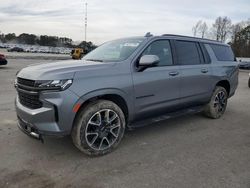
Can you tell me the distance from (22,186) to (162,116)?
2596 millimetres

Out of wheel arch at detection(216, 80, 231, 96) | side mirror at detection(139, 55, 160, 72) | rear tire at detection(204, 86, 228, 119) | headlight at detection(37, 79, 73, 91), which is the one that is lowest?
rear tire at detection(204, 86, 228, 119)

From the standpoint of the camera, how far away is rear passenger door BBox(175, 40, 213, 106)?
475cm

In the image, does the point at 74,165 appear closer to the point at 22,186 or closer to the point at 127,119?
the point at 22,186

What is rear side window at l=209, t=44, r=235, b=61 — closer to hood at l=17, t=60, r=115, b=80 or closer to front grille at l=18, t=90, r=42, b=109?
hood at l=17, t=60, r=115, b=80

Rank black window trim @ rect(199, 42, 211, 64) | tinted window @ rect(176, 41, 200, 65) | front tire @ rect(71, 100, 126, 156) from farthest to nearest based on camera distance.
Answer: black window trim @ rect(199, 42, 211, 64) < tinted window @ rect(176, 41, 200, 65) < front tire @ rect(71, 100, 126, 156)

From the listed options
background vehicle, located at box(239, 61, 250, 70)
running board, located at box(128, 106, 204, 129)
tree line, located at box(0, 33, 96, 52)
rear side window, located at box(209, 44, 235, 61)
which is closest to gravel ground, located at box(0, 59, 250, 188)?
running board, located at box(128, 106, 204, 129)

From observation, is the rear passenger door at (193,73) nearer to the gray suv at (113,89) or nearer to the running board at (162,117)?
the gray suv at (113,89)

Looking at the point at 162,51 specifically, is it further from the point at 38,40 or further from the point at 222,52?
the point at 38,40

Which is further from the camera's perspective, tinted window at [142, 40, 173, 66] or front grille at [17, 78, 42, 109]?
tinted window at [142, 40, 173, 66]

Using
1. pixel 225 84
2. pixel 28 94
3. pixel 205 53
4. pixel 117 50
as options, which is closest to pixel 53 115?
pixel 28 94

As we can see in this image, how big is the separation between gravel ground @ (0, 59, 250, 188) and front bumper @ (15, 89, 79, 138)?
0.51m

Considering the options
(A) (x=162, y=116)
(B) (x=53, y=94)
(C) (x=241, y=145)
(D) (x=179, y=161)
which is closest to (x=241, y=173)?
(D) (x=179, y=161)

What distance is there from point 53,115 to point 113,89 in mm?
931

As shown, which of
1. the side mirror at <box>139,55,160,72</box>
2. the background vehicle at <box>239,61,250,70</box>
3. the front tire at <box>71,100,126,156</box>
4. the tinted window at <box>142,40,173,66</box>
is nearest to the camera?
the front tire at <box>71,100,126,156</box>
